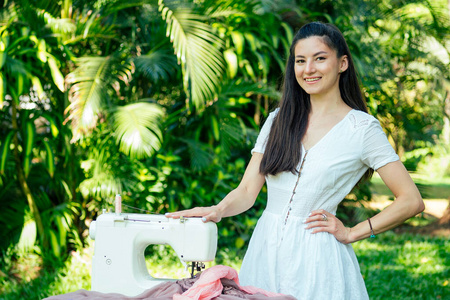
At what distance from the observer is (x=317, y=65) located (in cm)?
194

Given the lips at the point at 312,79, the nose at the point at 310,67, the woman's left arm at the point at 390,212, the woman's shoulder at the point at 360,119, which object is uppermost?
the nose at the point at 310,67

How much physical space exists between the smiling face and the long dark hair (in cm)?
2

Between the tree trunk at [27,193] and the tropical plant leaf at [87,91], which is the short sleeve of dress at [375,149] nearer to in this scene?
the tropical plant leaf at [87,91]

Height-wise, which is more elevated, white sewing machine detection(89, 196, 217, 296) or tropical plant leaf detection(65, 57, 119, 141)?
tropical plant leaf detection(65, 57, 119, 141)

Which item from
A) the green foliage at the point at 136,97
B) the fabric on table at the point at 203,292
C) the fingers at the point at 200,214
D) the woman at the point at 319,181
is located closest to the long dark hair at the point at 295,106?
the woman at the point at 319,181

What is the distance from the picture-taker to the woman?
1.88 metres

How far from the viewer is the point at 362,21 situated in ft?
19.2

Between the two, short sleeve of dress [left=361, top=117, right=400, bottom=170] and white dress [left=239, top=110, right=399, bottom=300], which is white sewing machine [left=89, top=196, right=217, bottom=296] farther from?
short sleeve of dress [left=361, top=117, right=400, bottom=170]

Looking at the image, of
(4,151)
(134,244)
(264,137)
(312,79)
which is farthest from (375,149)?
(4,151)

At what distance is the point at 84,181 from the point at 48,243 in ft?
2.30

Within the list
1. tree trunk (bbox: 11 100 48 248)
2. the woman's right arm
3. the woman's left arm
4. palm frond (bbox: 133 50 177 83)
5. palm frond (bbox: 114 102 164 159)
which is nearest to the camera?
the woman's left arm

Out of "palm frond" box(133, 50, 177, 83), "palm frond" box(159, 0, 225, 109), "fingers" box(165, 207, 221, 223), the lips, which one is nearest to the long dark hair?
the lips

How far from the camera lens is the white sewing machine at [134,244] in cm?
190

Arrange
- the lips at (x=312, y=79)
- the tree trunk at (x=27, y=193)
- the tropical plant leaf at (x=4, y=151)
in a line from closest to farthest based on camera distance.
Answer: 1. the lips at (x=312, y=79)
2. the tropical plant leaf at (x=4, y=151)
3. the tree trunk at (x=27, y=193)
